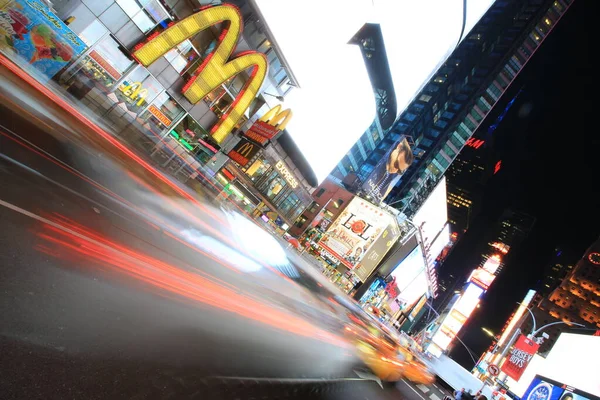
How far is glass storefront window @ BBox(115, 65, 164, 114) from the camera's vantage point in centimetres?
1928

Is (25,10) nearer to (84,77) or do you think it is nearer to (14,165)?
(84,77)

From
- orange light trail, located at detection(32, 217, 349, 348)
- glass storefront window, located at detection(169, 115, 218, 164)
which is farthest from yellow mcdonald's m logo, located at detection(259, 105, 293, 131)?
orange light trail, located at detection(32, 217, 349, 348)

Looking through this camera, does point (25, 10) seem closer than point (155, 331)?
No

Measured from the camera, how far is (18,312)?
10.6 feet

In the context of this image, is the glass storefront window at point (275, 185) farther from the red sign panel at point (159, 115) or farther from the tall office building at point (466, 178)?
the tall office building at point (466, 178)

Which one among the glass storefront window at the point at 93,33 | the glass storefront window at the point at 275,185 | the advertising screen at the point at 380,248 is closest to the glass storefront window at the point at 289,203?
the glass storefront window at the point at 275,185

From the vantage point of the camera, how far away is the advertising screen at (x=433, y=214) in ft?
137

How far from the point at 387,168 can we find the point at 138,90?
99.3 feet

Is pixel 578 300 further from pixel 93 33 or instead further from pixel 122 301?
pixel 93 33

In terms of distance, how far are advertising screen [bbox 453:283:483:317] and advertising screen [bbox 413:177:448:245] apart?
39.1 ft

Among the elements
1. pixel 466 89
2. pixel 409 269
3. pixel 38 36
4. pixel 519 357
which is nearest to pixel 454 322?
pixel 519 357

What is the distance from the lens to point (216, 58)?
20.0 meters

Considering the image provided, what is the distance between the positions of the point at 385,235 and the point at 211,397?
27677 millimetres

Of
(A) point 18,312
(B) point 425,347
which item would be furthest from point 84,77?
(B) point 425,347
